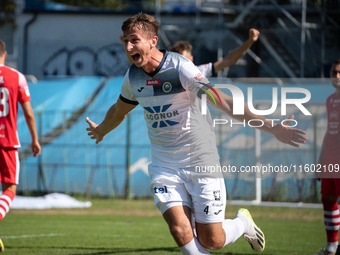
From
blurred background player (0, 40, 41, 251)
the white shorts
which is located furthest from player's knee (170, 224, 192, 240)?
blurred background player (0, 40, 41, 251)

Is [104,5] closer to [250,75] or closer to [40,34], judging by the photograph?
[40,34]

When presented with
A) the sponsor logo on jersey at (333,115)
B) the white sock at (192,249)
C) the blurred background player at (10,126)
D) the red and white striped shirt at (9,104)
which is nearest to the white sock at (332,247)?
the sponsor logo on jersey at (333,115)

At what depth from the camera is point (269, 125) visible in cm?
403

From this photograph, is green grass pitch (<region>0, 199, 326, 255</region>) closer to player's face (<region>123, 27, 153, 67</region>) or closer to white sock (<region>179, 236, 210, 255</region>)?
white sock (<region>179, 236, 210, 255</region>)

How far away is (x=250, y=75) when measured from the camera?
22.0 meters

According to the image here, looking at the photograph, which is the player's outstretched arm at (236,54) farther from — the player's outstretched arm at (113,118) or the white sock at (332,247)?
the white sock at (332,247)

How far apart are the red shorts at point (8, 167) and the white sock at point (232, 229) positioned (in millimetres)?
3050

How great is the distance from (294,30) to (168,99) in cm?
1799

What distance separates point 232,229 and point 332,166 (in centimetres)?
211

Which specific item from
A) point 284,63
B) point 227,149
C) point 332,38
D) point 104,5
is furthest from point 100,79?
point 104,5

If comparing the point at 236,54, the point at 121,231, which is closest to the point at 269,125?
the point at 236,54

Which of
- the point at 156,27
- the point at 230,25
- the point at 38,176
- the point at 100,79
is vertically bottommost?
the point at 38,176

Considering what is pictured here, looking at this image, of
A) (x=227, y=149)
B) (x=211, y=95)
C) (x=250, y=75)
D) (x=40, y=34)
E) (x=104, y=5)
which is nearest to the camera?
(x=211, y=95)

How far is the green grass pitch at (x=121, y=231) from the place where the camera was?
6418 millimetres
